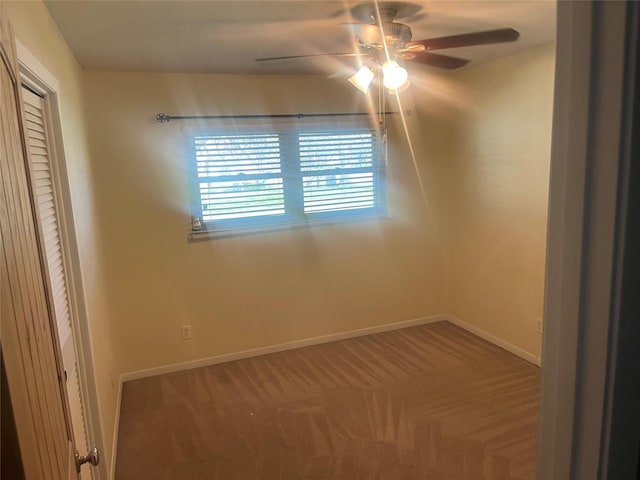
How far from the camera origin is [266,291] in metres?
3.87

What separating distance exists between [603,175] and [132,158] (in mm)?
3292

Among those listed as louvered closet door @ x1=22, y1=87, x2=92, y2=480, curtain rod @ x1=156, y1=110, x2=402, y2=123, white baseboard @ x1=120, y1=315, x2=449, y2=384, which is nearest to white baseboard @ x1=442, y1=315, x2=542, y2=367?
white baseboard @ x1=120, y1=315, x2=449, y2=384

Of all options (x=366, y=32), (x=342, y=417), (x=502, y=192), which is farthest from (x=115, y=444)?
(x=502, y=192)

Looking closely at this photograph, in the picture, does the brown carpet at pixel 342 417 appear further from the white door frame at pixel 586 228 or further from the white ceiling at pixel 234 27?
the white ceiling at pixel 234 27

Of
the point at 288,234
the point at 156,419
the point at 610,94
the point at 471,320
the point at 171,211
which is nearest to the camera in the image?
the point at 610,94

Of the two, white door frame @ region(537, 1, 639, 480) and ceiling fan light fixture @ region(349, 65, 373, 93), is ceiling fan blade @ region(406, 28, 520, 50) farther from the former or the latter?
white door frame @ region(537, 1, 639, 480)

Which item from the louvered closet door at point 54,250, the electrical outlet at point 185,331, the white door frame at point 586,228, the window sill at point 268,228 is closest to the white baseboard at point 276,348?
the electrical outlet at point 185,331

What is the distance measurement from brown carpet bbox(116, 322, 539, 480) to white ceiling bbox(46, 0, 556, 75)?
7.37 feet

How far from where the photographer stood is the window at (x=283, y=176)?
3580mm

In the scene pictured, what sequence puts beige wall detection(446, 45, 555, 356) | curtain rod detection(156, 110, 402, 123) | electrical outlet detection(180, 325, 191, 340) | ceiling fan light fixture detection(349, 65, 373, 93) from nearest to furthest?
ceiling fan light fixture detection(349, 65, 373, 93)
beige wall detection(446, 45, 555, 356)
curtain rod detection(156, 110, 402, 123)
electrical outlet detection(180, 325, 191, 340)

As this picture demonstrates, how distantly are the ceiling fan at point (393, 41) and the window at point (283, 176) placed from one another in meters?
1.35

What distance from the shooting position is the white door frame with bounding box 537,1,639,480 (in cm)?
52

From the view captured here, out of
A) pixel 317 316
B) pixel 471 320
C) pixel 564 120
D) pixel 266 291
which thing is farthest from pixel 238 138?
pixel 564 120

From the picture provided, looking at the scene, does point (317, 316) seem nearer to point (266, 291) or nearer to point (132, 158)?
point (266, 291)
